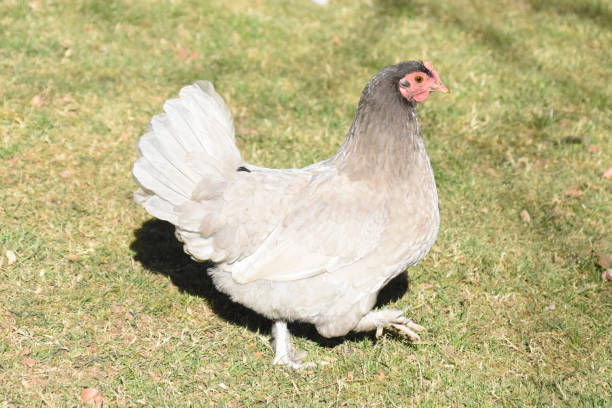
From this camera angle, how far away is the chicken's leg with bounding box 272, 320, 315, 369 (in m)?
3.61

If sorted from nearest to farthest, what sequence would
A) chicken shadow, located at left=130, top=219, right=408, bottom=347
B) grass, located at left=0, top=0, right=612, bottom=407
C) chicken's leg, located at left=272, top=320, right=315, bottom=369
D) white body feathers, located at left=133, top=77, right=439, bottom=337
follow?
white body feathers, located at left=133, top=77, right=439, bottom=337 < grass, located at left=0, top=0, right=612, bottom=407 < chicken's leg, located at left=272, top=320, right=315, bottom=369 < chicken shadow, located at left=130, top=219, right=408, bottom=347

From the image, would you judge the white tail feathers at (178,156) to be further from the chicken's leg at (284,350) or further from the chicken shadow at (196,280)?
the chicken's leg at (284,350)

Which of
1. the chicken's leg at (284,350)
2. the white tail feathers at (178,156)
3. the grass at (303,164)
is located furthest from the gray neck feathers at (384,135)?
the grass at (303,164)

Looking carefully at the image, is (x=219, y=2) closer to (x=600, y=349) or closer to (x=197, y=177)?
(x=197, y=177)

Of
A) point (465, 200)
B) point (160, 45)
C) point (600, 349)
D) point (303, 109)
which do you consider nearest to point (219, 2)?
point (160, 45)

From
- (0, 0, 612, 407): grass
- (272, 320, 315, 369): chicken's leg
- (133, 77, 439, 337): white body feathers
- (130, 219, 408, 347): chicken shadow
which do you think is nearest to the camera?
(133, 77, 439, 337): white body feathers

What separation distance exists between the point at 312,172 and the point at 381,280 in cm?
79

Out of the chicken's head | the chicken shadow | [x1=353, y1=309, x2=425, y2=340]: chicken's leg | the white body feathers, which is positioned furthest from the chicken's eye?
the chicken shadow

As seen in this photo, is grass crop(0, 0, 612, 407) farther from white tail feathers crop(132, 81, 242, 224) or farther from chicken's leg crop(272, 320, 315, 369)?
white tail feathers crop(132, 81, 242, 224)

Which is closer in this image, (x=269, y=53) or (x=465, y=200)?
(x=465, y=200)

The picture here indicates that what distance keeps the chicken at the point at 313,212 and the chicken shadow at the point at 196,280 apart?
1.49 feet

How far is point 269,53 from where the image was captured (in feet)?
22.6

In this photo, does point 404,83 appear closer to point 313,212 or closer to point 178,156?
point 313,212

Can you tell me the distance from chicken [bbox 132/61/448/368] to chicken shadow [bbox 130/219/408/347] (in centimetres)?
45
